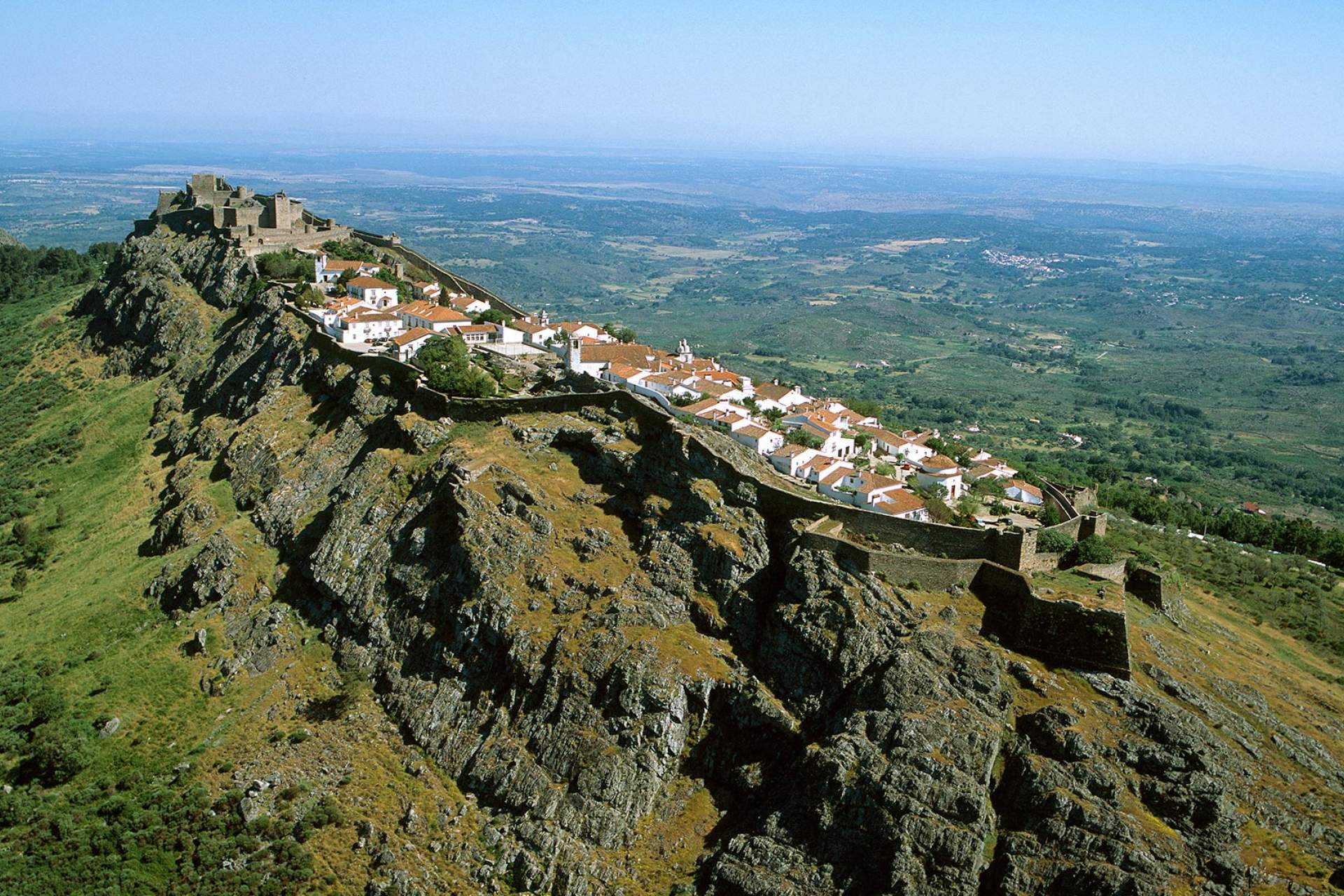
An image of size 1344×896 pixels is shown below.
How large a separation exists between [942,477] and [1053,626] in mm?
14709

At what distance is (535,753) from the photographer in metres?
35.6

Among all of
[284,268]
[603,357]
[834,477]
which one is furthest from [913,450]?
[284,268]

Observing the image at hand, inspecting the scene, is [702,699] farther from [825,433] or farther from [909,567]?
[825,433]

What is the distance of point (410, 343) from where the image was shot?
5606 cm

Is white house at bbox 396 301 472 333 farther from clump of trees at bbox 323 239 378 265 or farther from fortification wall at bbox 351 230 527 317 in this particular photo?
clump of trees at bbox 323 239 378 265

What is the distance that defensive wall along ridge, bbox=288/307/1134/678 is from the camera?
34.9 m

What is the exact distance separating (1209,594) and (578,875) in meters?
33.9

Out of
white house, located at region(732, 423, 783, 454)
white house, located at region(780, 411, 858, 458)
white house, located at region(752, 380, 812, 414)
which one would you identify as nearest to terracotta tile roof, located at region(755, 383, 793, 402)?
white house, located at region(752, 380, 812, 414)

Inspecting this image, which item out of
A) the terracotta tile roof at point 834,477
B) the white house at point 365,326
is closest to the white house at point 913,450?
the terracotta tile roof at point 834,477

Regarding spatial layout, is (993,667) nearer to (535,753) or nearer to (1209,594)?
(535,753)

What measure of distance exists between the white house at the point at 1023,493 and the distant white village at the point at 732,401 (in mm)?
72

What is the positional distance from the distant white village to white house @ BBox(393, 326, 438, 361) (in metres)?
0.06

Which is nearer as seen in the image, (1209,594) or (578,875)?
(578,875)

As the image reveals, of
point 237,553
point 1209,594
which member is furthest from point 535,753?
point 1209,594
